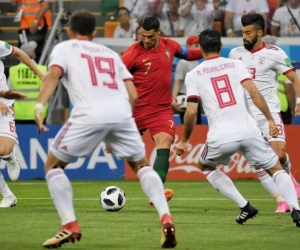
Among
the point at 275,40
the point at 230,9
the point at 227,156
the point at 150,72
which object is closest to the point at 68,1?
the point at 230,9

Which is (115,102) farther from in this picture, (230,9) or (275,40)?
(230,9)

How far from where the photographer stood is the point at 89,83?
7984 mm

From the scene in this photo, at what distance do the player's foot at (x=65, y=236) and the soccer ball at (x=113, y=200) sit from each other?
3.47 metres

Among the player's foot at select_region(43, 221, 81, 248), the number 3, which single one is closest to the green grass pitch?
the player's foot at select_region(43, 221, 81, 248)

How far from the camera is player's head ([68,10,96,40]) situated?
8.09 m

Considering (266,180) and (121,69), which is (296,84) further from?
(121,69)

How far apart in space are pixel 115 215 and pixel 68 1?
A: 10.1 m

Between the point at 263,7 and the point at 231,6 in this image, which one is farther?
the point at 231,6

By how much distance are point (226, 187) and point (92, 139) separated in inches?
92.5

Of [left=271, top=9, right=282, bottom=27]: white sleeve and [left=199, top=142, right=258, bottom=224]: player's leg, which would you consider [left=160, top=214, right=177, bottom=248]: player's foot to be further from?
[left=271, top=9, right=282, bottom=27]: white sleeve

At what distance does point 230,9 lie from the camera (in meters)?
19.3

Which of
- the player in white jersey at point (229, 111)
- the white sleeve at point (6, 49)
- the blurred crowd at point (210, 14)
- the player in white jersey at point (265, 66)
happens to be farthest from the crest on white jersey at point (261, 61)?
the blurred crowd at point (210, 14)

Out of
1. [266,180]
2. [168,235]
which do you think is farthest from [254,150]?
[168,235]

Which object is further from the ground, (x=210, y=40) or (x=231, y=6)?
(x=210, y=40)
